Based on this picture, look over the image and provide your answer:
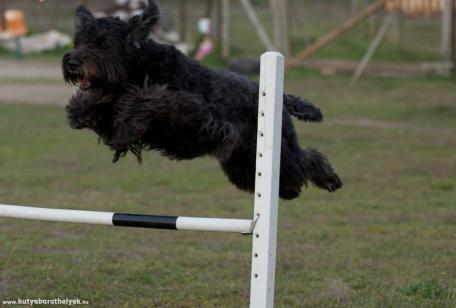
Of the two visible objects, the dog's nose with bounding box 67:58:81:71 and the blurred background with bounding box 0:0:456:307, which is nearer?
the dog's nose with bounding box 67:58:81:71

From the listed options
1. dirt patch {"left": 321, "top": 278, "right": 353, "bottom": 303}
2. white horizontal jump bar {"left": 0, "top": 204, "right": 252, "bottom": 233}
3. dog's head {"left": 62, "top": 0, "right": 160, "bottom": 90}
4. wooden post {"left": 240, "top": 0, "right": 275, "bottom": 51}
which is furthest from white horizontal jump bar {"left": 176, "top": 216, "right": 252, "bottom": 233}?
wooden post {"left": 240, "top": 0, "right": 275, "bottom": 51}

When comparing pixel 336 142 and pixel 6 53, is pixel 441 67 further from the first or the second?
pixel 6 53

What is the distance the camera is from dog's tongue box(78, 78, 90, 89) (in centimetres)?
468

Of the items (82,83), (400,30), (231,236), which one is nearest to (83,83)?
(82,83)

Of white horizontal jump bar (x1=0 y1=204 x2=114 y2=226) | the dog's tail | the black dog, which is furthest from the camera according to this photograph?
the dog's tail

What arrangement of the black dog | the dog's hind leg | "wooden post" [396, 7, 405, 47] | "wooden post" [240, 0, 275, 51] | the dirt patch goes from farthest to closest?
1. "wooden post" [396, 7, 405, 47]
2. "wooden post" [240, 0, 275, 51]
3. the dirt patch
4. the dog's hind leg
5. the black dog

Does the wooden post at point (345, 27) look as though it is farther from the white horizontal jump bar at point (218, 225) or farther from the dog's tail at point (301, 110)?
the white horizontal jump bar at point (218, 225)

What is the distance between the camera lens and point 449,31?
19203 millimetres

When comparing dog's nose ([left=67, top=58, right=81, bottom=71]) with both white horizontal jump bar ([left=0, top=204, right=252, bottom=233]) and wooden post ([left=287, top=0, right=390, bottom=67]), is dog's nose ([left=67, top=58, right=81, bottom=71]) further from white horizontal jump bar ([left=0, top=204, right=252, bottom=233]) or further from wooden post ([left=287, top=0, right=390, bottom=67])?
wooden post ([left=287, top=0, right=390, bottom=67])

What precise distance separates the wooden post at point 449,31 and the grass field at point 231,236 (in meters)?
4.02

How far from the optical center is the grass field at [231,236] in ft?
20.0

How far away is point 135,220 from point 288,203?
5241mm

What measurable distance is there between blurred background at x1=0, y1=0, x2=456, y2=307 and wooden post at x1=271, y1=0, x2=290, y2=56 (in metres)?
0.03

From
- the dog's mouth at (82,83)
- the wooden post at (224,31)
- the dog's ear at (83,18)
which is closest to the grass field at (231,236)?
the dog's mouth at (82,83)
